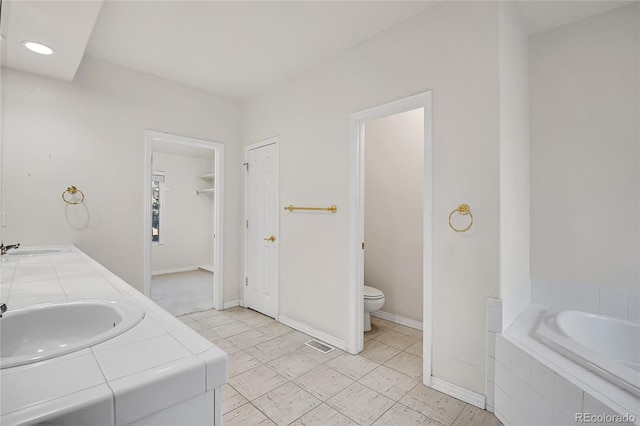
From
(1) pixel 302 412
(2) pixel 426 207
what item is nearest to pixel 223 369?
(1) pixel 302 412

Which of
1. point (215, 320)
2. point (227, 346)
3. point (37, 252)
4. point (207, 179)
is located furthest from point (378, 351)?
point (207, 179)

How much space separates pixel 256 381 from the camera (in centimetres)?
214

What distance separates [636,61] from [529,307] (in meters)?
1.81

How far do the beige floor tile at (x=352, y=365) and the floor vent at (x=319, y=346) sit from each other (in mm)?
161

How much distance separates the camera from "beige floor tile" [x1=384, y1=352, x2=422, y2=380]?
225 cm

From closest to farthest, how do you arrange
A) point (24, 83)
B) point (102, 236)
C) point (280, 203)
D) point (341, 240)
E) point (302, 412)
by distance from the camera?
point (302, 412)
point (24, 83)
point (341, 240)
point (102, 236)
point (280, 203)

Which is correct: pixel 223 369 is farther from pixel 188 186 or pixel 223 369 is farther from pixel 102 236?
pixel 188 186

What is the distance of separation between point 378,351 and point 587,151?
7.30 feet

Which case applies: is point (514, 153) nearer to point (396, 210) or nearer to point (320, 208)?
point (396, 210)

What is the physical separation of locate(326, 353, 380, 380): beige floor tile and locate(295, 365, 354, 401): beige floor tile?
58mm

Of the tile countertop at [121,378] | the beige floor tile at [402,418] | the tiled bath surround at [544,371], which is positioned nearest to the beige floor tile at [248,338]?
the beige floor tile at [402,418]

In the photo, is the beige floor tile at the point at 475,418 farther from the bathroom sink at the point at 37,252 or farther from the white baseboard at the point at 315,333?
the bathroom sink at the point at 37,252

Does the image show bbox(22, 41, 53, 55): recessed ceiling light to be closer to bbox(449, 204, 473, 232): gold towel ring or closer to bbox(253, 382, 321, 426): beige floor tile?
bbox(253, 382, 321, 426): beige floor tile

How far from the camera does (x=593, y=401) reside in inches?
47.2
